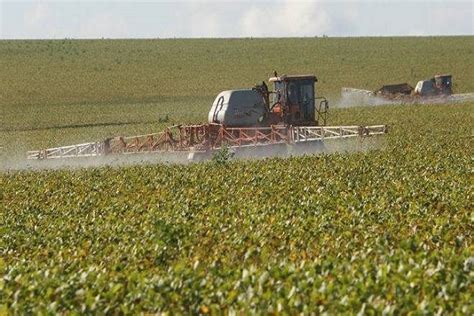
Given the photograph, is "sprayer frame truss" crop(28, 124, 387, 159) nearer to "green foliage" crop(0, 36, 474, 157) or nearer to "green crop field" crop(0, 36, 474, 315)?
"green crop field" crop(0, 36, 474, 315)

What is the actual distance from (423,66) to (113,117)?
51526 mm

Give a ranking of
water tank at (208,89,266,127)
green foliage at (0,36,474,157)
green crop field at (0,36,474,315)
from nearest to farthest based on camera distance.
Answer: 1. green crop field at (0,36,474,315)
2. water tank at (208,89,266,127)
3. green foliage at (0,36,474,157)

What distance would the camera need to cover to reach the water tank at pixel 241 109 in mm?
31391

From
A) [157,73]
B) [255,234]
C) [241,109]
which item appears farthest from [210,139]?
[157,73]

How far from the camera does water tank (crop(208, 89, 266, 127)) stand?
31.4 m

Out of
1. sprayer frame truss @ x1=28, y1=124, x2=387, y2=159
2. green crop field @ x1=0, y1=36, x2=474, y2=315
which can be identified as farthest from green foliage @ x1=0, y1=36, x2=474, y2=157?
green crop field @ x1=0, y1=36, x2=474, y2=315

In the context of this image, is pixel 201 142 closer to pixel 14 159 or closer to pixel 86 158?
Answer: pixel 86 158

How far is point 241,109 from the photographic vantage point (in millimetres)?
31578

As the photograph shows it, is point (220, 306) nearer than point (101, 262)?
Yes

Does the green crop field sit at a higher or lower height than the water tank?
lower

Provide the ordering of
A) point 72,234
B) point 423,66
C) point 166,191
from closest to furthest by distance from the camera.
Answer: point 72,234 < point 166,191 < point 423,66

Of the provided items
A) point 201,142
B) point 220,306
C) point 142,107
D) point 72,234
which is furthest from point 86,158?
point 142,107

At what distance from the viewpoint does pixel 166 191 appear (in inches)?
774

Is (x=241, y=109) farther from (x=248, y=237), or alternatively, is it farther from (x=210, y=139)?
(x=248, y=237)
